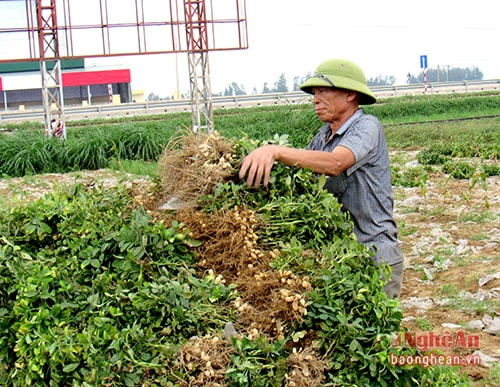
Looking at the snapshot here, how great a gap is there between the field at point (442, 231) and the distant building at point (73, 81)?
34.2 m

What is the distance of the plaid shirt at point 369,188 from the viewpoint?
3662 millimetres

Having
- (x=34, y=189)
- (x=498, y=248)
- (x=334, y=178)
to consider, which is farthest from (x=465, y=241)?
(x=34, y=189)

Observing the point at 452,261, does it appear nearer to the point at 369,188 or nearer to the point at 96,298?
the point at 369,188

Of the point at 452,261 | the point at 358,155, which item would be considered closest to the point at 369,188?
the point at 358,155

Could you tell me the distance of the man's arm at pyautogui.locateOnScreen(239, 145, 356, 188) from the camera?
3193 millimetres

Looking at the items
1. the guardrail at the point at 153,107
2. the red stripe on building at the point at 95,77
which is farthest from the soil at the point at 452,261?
the red stripe on building at the point at 95,77

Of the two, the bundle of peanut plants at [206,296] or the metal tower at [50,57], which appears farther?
the metal tower at [50,57]

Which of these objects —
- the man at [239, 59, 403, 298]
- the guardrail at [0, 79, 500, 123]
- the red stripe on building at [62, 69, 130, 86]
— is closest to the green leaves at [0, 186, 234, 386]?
the man at [239, 59, 403, 298]

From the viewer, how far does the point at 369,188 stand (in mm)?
3738

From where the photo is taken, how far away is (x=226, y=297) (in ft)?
9.56

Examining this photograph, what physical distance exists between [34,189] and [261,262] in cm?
907

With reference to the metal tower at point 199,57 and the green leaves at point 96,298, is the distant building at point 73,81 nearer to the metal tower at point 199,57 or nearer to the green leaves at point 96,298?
the metal tower at point 199,57

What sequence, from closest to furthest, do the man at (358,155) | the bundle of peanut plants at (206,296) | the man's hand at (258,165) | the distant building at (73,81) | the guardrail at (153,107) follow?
the bundle of peanut plants at (206,296) < the man's hand at (258,165) < the man at (358,155) < the guardrail at (153,107) < the distant building at (73,81)

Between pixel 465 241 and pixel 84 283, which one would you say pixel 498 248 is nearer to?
pixel 465 241
